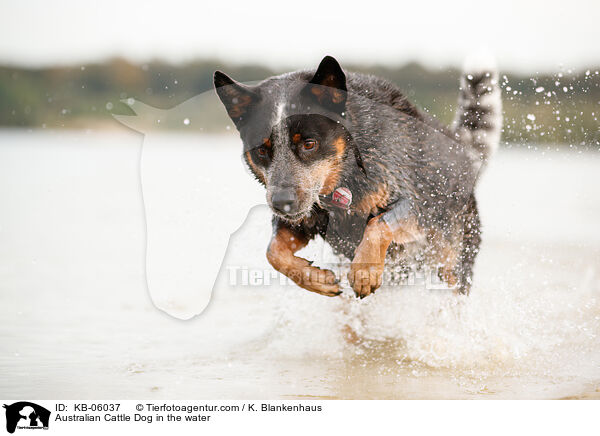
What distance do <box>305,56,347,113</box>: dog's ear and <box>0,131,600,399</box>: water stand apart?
579 mm

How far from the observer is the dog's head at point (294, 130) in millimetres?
2498

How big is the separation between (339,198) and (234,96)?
639mm

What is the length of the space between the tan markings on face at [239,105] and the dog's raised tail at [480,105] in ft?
4.04

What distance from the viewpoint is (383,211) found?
276 cm

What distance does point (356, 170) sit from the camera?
2723 mm

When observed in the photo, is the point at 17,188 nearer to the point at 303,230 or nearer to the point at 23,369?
the point at 23,369

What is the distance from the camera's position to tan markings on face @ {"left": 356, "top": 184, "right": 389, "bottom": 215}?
2.75m

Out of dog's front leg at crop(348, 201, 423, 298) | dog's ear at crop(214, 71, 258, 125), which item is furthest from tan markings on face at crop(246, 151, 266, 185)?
dog's front leg at crop(348, 201, 423, 298)

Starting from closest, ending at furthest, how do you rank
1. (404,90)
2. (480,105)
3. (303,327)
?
(404,90)
(480,105)
(303,327)

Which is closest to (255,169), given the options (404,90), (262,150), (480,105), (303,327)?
(262,150)

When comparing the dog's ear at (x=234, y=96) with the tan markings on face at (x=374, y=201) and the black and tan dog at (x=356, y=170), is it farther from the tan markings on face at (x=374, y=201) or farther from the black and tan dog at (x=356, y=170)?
the tan markings on face at (x=374, y=201)

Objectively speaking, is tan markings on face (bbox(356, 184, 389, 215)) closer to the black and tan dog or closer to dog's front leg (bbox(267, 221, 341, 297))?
the black and tan dog

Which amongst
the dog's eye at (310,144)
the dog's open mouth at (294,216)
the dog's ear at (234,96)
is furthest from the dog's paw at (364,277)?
the dog's ear at (234,96)
